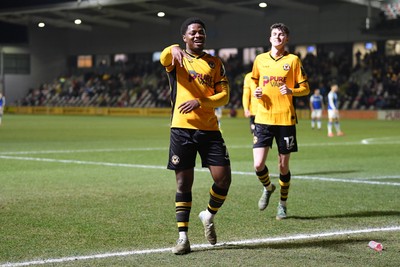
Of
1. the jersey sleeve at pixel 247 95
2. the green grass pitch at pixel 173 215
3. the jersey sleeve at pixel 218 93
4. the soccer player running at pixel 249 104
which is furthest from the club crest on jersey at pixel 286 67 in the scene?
the jersey sleeve at pixel 247 95

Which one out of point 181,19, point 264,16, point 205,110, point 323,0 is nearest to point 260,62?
point 205,110

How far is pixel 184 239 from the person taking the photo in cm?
771

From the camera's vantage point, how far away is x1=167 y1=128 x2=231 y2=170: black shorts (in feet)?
26.4

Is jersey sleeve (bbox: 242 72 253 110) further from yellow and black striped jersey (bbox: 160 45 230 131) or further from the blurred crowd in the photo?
the blurred crowd

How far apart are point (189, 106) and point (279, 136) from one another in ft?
9.48

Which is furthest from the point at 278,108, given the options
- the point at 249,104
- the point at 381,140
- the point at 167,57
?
the point at 381,140

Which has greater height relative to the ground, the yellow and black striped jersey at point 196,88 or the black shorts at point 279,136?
the yellow and black striped jersey at point 196,88

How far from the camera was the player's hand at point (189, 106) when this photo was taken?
25.7 feet

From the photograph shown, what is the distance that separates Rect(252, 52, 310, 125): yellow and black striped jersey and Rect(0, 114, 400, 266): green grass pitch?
48.9 inches

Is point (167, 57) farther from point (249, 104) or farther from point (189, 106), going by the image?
point (249, 104)

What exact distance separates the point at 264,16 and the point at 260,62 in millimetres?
52358

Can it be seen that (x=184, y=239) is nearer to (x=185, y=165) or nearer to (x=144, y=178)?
(x=185, y=165)

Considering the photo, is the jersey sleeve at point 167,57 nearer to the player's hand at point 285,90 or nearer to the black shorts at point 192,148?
the black shorts at point 192,148

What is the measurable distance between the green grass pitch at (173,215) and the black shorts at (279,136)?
2.82ft
